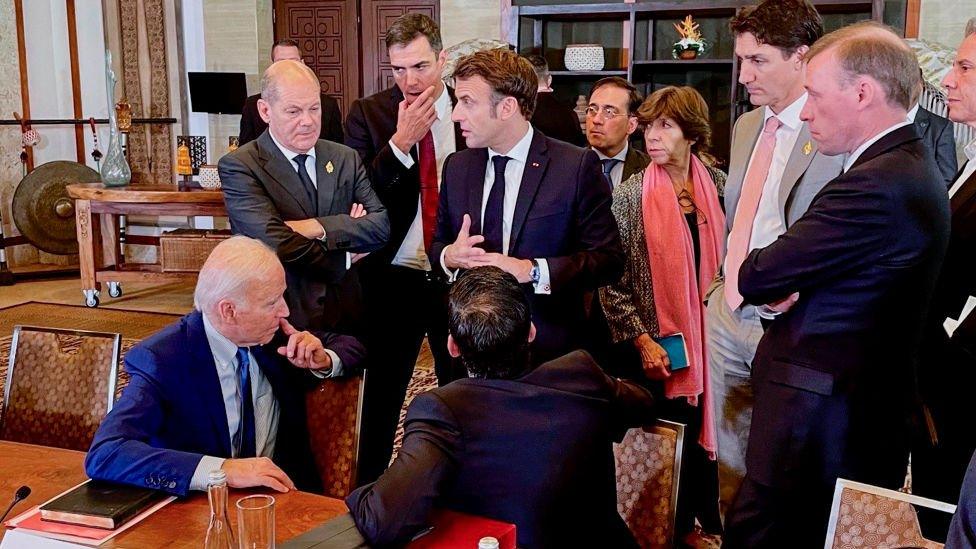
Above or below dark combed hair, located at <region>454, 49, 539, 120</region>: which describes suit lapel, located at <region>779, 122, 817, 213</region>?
below

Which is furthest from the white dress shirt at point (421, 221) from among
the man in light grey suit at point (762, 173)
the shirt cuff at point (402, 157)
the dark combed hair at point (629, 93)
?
the man in light grey suit at point (762, 173)

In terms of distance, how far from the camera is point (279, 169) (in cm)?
275

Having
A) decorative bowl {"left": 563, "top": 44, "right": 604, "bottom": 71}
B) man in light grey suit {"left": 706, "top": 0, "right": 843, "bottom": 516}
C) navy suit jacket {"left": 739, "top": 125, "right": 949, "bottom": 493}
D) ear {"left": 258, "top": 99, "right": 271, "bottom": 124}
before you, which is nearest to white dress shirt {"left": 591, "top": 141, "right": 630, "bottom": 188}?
man in light grey suit {"left": 706, "top": 0, "right": 843, "bottom": 516}

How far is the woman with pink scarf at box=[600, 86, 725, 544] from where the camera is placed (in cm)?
299

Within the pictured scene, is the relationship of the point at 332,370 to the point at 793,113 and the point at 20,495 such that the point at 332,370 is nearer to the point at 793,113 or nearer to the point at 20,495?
the point at 20,495

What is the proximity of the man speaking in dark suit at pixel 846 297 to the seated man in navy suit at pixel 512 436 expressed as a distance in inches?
18.0

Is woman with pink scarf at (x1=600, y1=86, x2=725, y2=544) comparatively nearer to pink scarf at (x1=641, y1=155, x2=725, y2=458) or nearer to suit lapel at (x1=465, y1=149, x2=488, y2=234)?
pink scarf at (x1=641, y1=155, x2=725, y2=458)

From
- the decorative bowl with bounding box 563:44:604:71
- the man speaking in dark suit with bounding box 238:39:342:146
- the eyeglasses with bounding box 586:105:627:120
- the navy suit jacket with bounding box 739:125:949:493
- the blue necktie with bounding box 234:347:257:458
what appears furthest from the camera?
the decorative bowl with bounding box 563:44:604:71

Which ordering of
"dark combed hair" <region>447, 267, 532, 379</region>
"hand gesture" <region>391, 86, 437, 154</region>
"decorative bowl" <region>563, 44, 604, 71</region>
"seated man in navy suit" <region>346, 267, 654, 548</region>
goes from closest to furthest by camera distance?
"seated man in navy suit" <region>346, 267, 654, 548</region>
"dark combed hair" <region>447, 267, 532, 379</region>
"hand gesture" <region>391, 86, 437, 154</region>
"decorative bowl" <region>563, 44, 604, 71</region>

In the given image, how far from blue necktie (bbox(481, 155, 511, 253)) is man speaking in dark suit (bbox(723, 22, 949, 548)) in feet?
2.49

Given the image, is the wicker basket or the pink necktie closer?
the pink necktie

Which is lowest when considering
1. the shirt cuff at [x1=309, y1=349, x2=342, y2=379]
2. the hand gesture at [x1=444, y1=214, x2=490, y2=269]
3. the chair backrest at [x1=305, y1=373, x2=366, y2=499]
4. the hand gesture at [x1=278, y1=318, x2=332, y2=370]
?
the chair backrest at [x1=305, y1=373, x2=366, y2=499]

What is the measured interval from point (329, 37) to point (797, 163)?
5930 millimetres

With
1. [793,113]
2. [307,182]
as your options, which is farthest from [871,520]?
[307,182]
